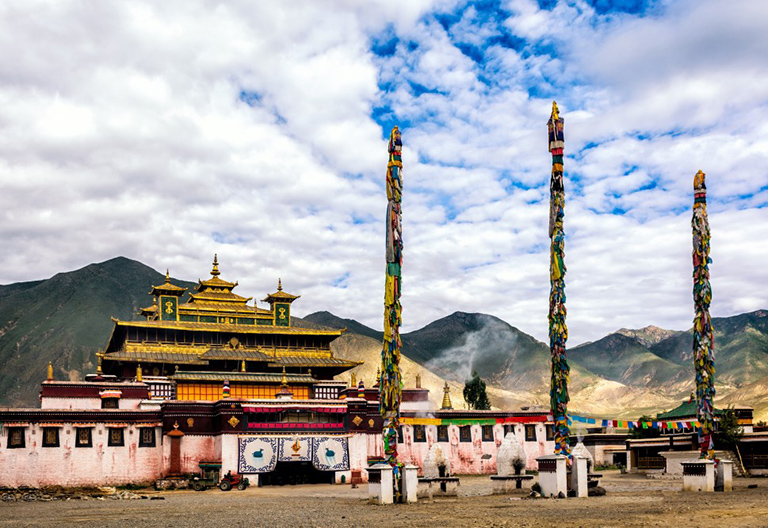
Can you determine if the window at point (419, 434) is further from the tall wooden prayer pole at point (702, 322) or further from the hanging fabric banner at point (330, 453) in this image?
the tall wooden prayer pole at point (702, 322)

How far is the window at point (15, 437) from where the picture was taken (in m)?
45.7

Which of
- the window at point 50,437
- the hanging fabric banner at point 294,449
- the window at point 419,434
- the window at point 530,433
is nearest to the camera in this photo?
the window at point 50,437

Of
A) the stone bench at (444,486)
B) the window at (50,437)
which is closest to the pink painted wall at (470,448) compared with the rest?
the stone bench at (444,486)

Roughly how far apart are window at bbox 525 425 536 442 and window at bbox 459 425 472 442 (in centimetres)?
419

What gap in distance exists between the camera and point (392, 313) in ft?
111

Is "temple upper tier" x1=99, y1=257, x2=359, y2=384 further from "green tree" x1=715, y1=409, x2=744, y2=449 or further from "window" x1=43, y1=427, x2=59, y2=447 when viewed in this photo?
"green tree" x1=715, y1=409, x2=744, y2=449

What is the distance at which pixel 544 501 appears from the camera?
30875 millimetres

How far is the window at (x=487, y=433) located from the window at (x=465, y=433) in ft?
3.46

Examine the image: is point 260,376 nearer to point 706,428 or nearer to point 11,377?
point 706,428

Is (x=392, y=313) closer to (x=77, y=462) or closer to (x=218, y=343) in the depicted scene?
(x=77, y=462)

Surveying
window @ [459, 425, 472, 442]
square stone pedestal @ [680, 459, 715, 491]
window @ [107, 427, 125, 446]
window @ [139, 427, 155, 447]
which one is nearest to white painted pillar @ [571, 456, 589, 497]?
square stone pedestal @ [680, 459, 715, 491]

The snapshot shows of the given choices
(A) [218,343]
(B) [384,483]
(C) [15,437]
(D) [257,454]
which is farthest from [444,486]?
(A) [218,343]

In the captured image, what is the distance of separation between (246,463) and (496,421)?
18.6 metres

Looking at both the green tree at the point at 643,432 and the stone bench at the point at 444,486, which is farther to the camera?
the green tree at the point at 643,432
